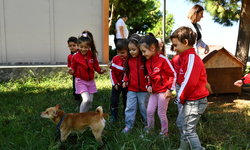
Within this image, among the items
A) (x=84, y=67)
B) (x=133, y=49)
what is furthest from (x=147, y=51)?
(x=84, y=67)

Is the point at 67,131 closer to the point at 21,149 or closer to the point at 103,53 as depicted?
the point at 21,149

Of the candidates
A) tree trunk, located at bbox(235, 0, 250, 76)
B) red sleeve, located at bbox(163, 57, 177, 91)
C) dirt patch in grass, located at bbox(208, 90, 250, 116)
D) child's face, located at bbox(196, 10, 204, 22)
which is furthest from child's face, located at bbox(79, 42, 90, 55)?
tree trunk, located at bbox(235, 0, 250, 76)

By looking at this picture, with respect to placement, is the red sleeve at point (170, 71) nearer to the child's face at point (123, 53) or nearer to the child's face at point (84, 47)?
the child's face at point (123, 53)

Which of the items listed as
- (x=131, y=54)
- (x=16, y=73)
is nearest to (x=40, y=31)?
(x=16, y=73)

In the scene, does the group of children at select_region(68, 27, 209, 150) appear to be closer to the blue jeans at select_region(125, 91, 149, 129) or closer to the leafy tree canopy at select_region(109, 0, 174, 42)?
the blue jeans at select_region(125, 91, 149, 129)

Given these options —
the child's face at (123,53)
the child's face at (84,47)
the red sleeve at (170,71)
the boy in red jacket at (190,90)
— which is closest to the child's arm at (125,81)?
the child's face at (123,53)

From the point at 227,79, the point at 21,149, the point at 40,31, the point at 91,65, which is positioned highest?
the point at 40,31

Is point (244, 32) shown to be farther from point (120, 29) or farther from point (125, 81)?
point (125, 81)

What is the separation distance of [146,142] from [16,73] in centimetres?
570

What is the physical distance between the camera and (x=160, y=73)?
295cm

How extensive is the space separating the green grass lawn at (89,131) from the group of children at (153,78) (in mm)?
253

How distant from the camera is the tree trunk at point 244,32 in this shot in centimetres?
580

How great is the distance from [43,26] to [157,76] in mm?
6808

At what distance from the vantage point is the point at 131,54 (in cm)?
310
